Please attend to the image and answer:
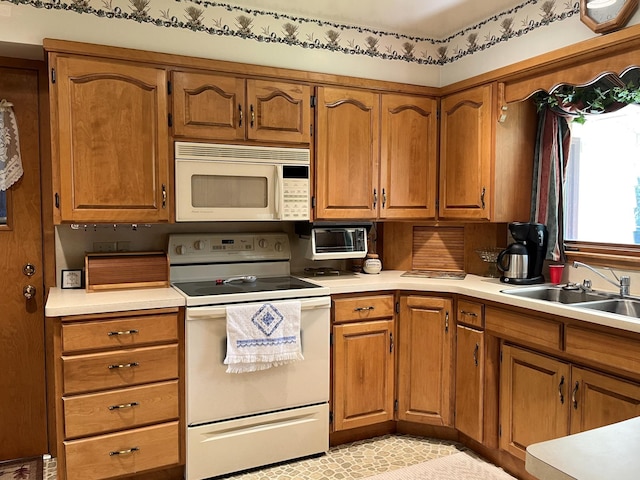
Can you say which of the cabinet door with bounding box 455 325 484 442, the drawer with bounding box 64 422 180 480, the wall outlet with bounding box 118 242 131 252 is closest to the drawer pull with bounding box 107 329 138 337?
the drawer with bounding box 64 422 180 480

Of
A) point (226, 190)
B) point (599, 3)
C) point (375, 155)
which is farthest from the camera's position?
point (375, 155)

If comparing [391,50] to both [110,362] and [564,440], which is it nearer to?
[110,362]

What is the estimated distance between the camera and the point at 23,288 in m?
2.82

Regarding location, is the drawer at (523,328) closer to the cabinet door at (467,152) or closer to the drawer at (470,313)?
the drawer at (470,313)

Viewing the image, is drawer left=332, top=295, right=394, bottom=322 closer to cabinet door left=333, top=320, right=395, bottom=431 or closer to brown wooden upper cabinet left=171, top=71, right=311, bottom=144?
cabinet door left=333, top=320, right=395, bottom=431

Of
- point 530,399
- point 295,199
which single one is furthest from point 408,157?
point 530,399

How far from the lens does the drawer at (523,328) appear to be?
2.32 metres

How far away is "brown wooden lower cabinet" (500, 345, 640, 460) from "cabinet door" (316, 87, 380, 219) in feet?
3.94

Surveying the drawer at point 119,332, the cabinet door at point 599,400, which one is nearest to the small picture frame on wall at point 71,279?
the drawer at point 119,332

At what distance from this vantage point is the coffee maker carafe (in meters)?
2.90

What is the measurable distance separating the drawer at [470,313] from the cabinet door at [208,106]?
1546 millimetres

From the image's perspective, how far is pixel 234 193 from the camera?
286 centimetres

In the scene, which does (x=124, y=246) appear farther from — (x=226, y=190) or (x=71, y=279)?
(x=226, y=190)

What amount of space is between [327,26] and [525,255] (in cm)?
180
